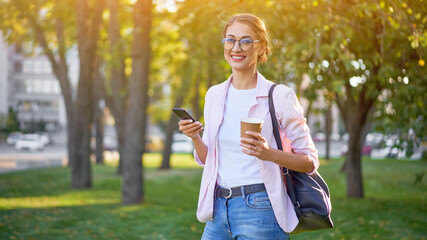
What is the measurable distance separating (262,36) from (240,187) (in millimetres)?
868

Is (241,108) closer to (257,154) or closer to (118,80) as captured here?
(257,154)

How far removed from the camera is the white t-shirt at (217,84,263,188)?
294cm

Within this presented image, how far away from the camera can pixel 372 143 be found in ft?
152

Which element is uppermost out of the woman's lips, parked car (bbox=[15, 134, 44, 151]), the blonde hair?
the blonde hair

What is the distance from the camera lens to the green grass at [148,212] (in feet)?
29.2

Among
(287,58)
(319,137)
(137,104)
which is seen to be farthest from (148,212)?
(319,137)

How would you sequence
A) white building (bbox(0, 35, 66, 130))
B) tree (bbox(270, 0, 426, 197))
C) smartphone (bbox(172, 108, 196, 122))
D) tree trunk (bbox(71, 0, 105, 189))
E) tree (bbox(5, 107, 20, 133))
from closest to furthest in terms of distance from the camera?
smartphone (bbox(172, 108, 196, 122)), tree (bbox(270, 0, 426, 197)), tree trunk (bbox(71, 0, 105, 189)), tree (bbox(5, 107, 20, 133)), white building (bbox(0, 35, 66, 130))

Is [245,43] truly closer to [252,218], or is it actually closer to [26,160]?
[252,218]

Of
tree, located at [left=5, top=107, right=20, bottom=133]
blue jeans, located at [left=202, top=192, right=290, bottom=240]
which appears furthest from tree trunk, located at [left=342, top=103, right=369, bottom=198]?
tree, located at [left=5, top=107, right=20, bottom=133]

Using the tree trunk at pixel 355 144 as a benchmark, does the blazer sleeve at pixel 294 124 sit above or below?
above

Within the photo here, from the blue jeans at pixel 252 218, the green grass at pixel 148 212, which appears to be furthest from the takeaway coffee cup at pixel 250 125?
the green grass at pixel 148 212

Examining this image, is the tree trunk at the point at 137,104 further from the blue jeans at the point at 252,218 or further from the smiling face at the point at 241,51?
the blue jeans at the point at 252,218

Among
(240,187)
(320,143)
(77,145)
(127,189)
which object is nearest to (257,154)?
(240,187)

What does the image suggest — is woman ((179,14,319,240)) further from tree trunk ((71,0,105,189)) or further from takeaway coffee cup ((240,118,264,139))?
tree trunk ((71,0,105,189))
